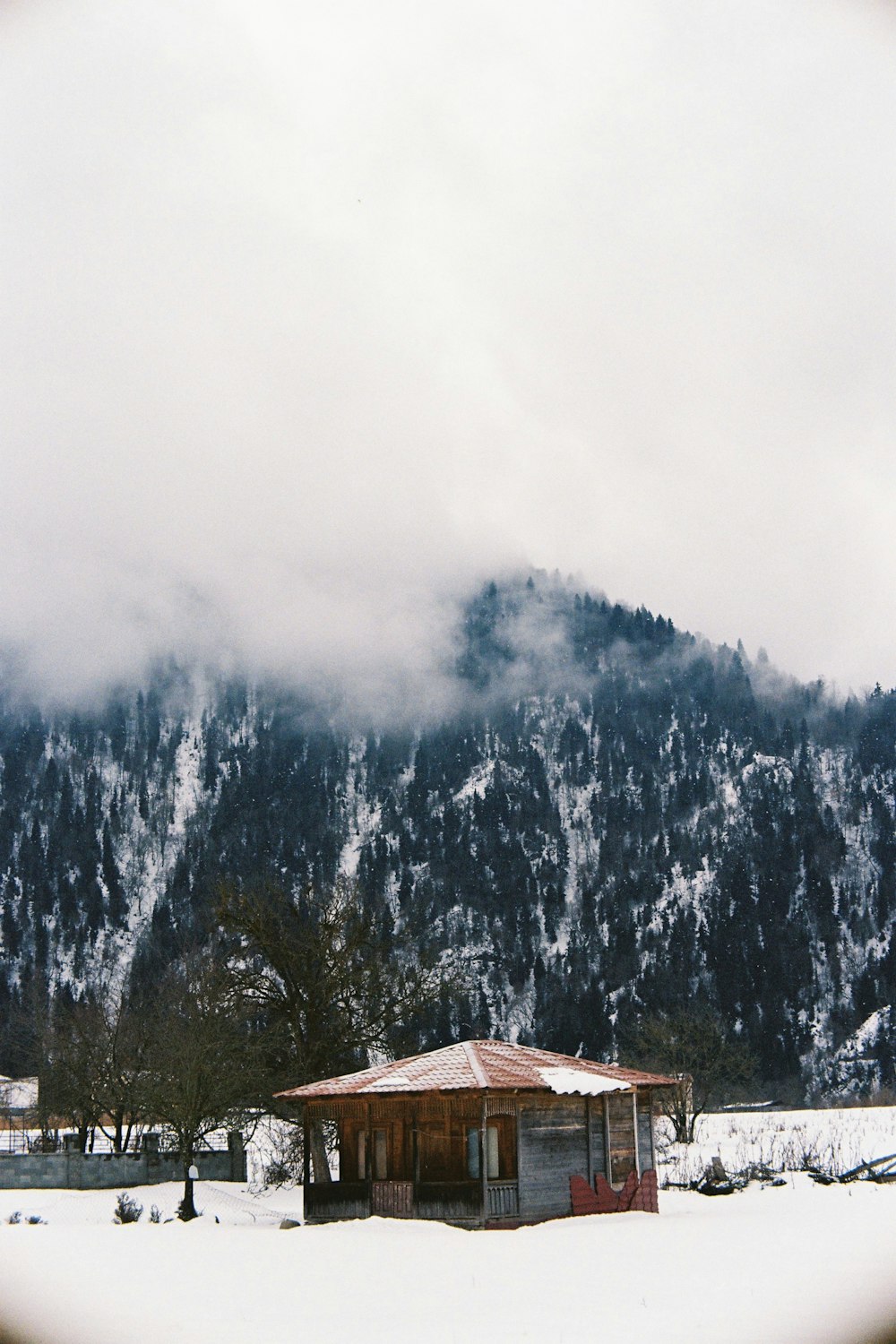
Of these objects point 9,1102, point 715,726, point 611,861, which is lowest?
point 9,1102

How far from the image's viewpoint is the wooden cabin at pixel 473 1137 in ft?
93.0

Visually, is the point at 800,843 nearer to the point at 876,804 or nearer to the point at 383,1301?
the point at 876,804

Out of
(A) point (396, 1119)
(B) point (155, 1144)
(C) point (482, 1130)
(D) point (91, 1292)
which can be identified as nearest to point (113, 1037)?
(B) point (155, 1144)

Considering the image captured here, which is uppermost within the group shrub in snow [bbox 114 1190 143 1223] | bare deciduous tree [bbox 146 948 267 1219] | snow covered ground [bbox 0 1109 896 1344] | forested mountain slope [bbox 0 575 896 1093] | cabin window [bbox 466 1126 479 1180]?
forested mountain slope [bbox 0 575 896 1093]

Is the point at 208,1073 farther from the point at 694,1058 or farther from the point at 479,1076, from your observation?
the point at 694,1058

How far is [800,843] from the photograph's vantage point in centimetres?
16450

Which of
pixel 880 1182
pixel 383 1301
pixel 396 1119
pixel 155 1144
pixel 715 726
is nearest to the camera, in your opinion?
pixel 383 1301

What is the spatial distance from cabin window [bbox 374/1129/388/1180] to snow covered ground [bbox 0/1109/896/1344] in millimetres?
1865

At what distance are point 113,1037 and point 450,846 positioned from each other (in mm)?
138306

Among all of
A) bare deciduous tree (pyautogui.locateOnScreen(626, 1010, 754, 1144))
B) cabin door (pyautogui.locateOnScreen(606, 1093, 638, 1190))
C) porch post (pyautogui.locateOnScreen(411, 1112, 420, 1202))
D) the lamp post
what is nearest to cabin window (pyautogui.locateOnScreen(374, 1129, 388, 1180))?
porch post (pyautogui.locateOnScreen(411, 1112, 420, 1202))

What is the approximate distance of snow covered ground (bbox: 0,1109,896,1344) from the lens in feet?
47.3

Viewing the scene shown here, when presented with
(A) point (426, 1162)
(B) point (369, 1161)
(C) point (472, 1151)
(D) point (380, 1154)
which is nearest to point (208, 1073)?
(B) point (369, 1161)

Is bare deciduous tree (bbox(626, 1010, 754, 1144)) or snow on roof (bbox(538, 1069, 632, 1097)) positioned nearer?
snow on roof (bbox(538, 1069, 632, 1097))

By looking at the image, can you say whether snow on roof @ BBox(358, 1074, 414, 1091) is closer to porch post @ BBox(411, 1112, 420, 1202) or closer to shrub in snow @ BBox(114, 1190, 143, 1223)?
porch post @ BBox(411, 1112, 420, 1202)
